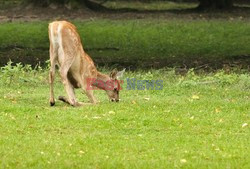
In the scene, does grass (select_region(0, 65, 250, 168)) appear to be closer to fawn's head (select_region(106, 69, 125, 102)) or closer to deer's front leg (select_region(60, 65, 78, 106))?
fawn's head (select_region(106, 69, 125, 102))

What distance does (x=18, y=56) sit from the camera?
19.9 metres

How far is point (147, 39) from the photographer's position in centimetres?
2231

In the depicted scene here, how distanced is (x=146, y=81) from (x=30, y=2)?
1394 centimetres

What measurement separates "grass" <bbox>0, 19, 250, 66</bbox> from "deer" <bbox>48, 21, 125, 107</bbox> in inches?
269

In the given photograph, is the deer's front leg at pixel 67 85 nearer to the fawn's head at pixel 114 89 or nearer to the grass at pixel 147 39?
the fawn's head at pixel 114 89

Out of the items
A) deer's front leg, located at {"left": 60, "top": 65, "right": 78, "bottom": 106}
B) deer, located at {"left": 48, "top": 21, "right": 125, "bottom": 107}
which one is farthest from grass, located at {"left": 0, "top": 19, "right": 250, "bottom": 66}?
deer's front leg, located at {"left": 60, "top": 65, "right": 78, "bottom": 106}

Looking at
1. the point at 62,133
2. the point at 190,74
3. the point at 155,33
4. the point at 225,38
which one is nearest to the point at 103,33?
the point at 155,33

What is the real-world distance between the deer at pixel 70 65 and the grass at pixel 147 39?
22.4ft

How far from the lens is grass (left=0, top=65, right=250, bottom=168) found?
8297 mm

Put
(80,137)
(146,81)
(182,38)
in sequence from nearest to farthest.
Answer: (80,137)
(146,81)
(182,38)

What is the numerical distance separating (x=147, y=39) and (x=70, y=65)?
34.2 feet

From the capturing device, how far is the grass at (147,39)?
20.1 metres

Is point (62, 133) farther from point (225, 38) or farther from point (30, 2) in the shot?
point (30, 2)

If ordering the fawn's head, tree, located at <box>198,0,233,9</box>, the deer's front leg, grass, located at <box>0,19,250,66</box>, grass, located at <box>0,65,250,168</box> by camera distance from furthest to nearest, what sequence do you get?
tree, located at <box>198,0,233,9</box>, grass, located at <box>0,19,250,66</box>, the fawn's head, the deer's front leg, grass, located at <box>0,65,250,168</box>
